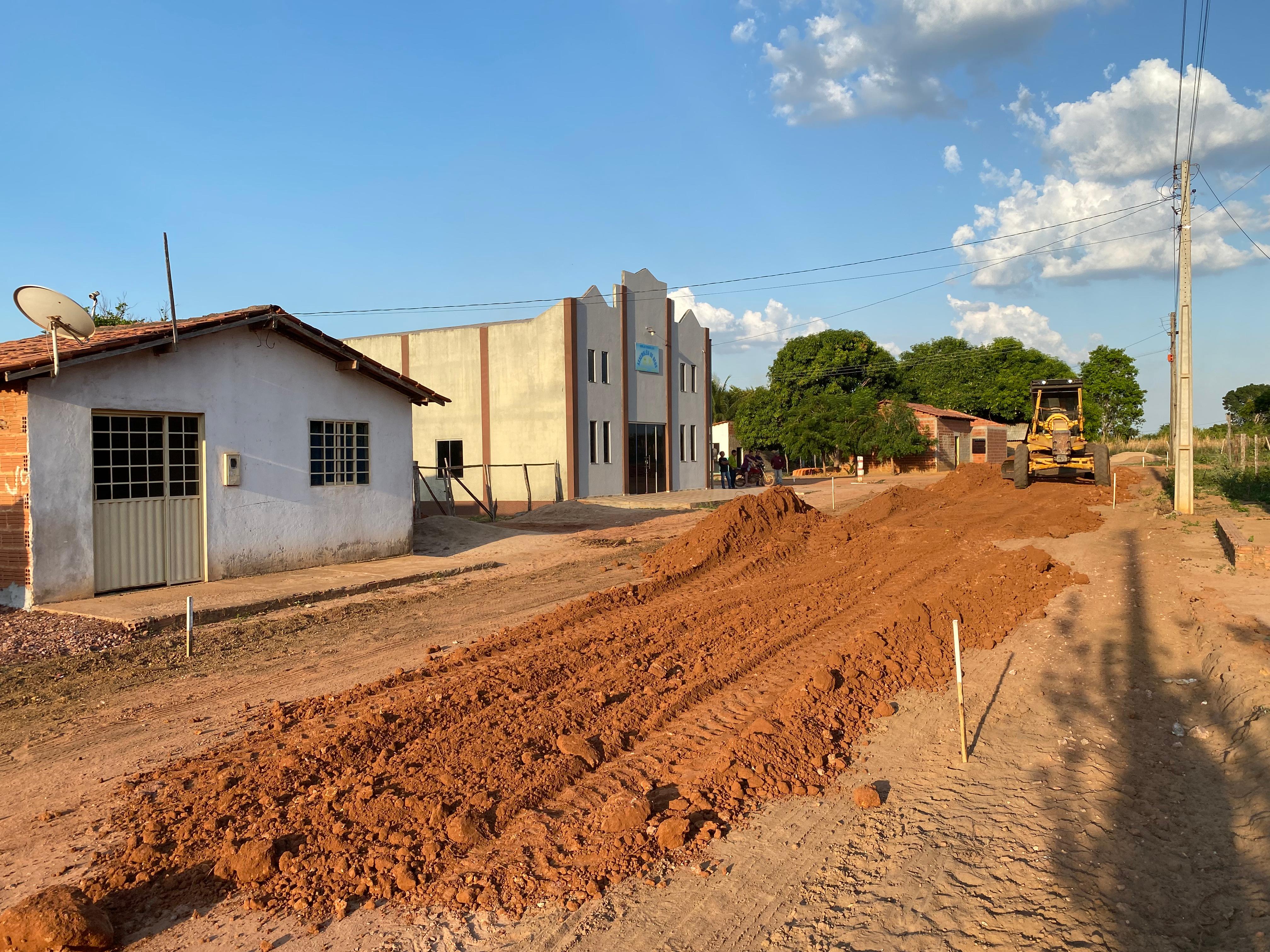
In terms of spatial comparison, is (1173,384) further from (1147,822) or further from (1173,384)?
(1147,822)

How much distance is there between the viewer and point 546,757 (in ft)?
18.8

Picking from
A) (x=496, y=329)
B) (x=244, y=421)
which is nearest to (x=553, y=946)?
(x=244, y=421)

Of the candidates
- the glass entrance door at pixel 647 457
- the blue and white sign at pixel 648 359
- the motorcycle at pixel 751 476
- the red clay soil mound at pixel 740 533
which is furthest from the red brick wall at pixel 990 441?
the red clay soil mound at pixel 740 533

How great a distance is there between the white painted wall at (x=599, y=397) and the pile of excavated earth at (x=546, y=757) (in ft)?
63.8

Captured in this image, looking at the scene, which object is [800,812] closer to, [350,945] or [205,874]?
[350,945]

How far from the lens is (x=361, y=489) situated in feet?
48.8

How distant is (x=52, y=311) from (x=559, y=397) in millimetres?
19508

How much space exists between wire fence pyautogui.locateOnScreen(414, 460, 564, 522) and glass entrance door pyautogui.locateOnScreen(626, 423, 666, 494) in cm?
381

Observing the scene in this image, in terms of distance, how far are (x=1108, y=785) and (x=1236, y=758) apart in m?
1.19

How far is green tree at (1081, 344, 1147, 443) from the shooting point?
7269 centimetres

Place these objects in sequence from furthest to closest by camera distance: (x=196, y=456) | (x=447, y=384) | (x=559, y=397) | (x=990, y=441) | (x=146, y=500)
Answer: (x=990, y=441) → (x=447, y=384) → (x=559, y=397) → (x=196, y=456) → (x=146, y=500)

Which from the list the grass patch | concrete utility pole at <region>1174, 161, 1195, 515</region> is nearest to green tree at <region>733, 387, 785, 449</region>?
the grass patch

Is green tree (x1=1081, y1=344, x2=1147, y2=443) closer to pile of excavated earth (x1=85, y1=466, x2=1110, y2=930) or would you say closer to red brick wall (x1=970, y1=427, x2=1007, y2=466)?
red brick wall (x1=970, y1=427, x2=1007, y2=466)

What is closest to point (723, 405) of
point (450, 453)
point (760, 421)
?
point (760, 421)
